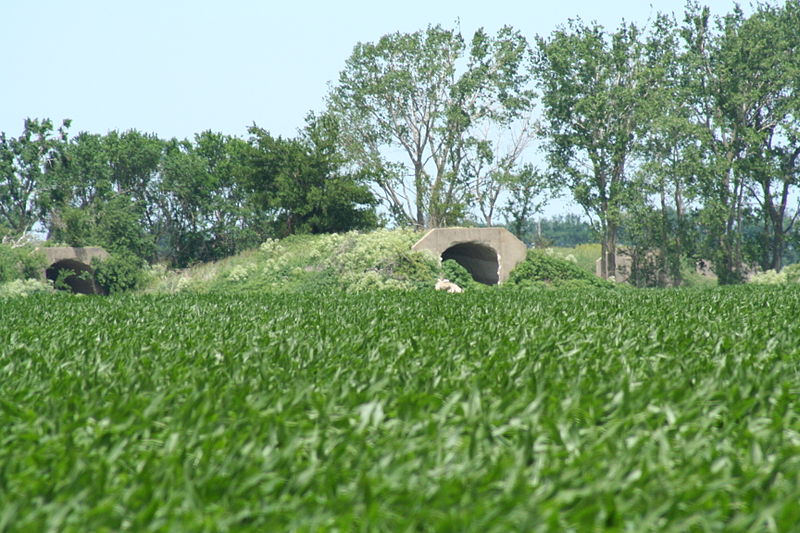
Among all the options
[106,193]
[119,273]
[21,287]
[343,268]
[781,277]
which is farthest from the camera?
[106,193]

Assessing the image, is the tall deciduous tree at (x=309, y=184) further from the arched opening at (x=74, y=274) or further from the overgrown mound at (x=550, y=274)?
the overgrown mound at (x=550, y=274)

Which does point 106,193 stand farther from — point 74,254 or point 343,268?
point 343,268

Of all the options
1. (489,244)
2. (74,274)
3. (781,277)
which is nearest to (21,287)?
(74,274)

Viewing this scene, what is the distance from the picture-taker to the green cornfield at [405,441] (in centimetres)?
296

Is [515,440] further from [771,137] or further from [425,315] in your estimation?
[771,137]

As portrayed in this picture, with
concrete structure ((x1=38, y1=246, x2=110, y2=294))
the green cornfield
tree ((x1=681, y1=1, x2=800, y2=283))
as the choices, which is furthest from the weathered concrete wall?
the green cornfield

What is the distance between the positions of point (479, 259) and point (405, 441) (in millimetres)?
36279

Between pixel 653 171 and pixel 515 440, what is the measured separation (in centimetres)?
3850

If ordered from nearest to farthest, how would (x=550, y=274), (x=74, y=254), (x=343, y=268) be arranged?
(x=343, y=268)
(x=550, y=274)
(x=74, y=254)

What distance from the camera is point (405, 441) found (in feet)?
12.4

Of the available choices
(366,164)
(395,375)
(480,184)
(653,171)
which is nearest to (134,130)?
(366,164)

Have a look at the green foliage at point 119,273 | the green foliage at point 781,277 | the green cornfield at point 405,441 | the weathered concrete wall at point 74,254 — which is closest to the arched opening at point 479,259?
the green foliage at point 781,277

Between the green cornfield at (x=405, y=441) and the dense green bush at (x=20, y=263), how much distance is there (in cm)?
3447

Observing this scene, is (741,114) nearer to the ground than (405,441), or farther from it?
farther from it
